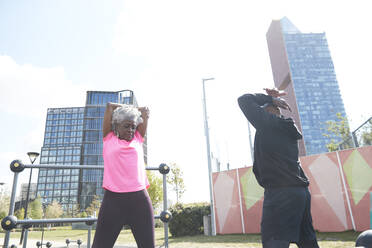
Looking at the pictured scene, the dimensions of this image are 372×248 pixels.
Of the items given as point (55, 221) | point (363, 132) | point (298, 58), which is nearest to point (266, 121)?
point (55, 221)

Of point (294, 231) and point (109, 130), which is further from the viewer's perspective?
point (109, 130)

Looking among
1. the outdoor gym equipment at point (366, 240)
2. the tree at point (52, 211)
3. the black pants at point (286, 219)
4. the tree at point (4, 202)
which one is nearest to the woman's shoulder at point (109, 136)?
the black pants at point (286, 219)

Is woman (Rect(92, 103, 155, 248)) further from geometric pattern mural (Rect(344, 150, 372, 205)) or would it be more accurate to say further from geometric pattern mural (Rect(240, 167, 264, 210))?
geometric pattern mural (Rect(240, 167, 264, 210))

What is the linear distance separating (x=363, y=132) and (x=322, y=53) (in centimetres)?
11408

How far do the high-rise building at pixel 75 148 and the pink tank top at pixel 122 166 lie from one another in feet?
222

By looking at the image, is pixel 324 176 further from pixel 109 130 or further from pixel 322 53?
pixel 322 53

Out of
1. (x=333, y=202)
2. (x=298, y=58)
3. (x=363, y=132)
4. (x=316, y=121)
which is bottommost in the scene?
(x=333, y=202)

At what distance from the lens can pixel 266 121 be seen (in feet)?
6.00

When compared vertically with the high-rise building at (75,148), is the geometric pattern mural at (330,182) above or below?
below

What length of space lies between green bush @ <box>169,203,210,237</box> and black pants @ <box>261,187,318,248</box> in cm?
917

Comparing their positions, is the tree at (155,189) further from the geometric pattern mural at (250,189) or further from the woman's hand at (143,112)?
the woman's hand at (143,112)

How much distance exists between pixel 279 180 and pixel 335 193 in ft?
23.9

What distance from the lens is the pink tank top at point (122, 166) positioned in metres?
1.88

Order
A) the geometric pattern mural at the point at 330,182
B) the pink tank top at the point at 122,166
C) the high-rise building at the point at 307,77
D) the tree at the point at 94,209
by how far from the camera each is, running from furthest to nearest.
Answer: the high-rise building at the point at 307,77, the geometric pattern mural at the point at 330,182, the tree at the point at 94,209, the pink tank top at the point at 122,166
